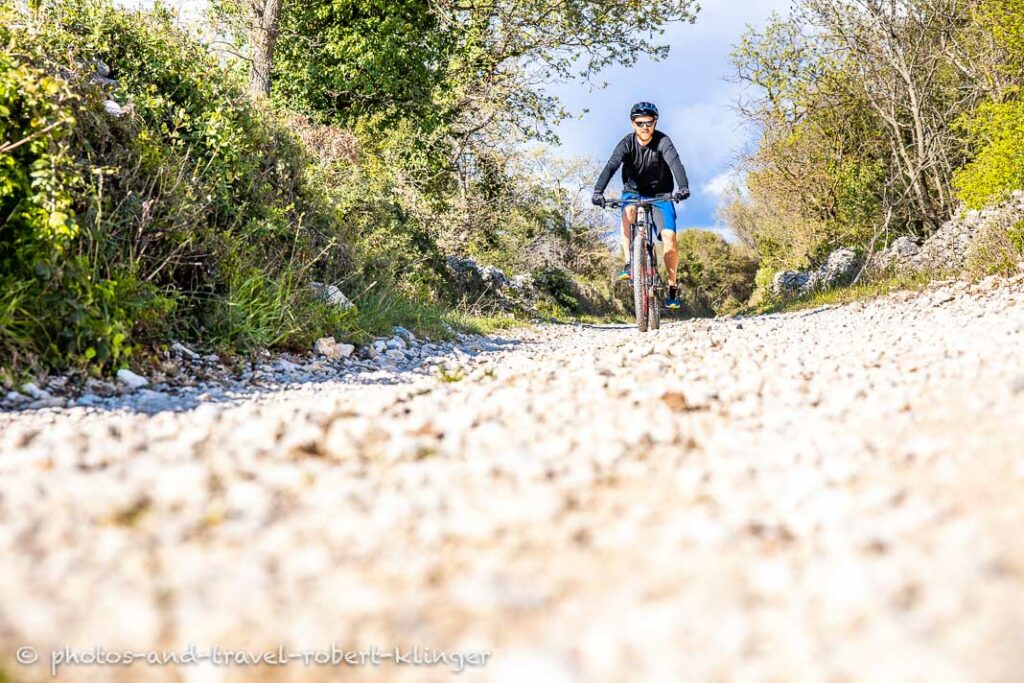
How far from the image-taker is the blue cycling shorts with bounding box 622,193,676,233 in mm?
8969

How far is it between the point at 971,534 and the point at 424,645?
1187mm

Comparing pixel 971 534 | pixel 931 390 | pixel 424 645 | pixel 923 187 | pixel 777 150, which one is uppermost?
pixel 777 150

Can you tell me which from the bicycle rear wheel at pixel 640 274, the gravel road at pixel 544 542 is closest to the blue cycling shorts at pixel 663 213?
the bicycle rear wheel at pixel 640 274

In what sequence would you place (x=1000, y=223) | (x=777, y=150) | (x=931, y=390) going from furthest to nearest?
(x=777, y=150)
(x=1000, y=223)
(x=931, y=390)

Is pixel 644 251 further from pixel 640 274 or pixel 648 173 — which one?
pixel 648 173

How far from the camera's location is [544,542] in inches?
67.8

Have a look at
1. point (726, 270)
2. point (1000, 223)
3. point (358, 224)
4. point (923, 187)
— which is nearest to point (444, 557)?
point (358, 224)

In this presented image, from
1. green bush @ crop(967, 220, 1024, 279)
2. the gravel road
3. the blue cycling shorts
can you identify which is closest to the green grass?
green bush @ crop(967, 220, 1024, 279)

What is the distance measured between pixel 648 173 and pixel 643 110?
0.76 m

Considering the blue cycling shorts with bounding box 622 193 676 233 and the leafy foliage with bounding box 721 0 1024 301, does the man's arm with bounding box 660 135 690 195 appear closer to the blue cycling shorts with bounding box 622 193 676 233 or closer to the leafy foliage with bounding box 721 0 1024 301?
the blue cycling shorts with bounding box 622 193 676 233

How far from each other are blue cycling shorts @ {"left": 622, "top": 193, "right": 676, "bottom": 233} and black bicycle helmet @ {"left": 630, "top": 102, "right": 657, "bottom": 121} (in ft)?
3.22

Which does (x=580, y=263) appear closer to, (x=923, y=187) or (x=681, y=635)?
(x=923, y=187)

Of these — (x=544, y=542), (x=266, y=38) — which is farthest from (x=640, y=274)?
(x=266, y=38)

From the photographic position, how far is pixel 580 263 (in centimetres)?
2930
